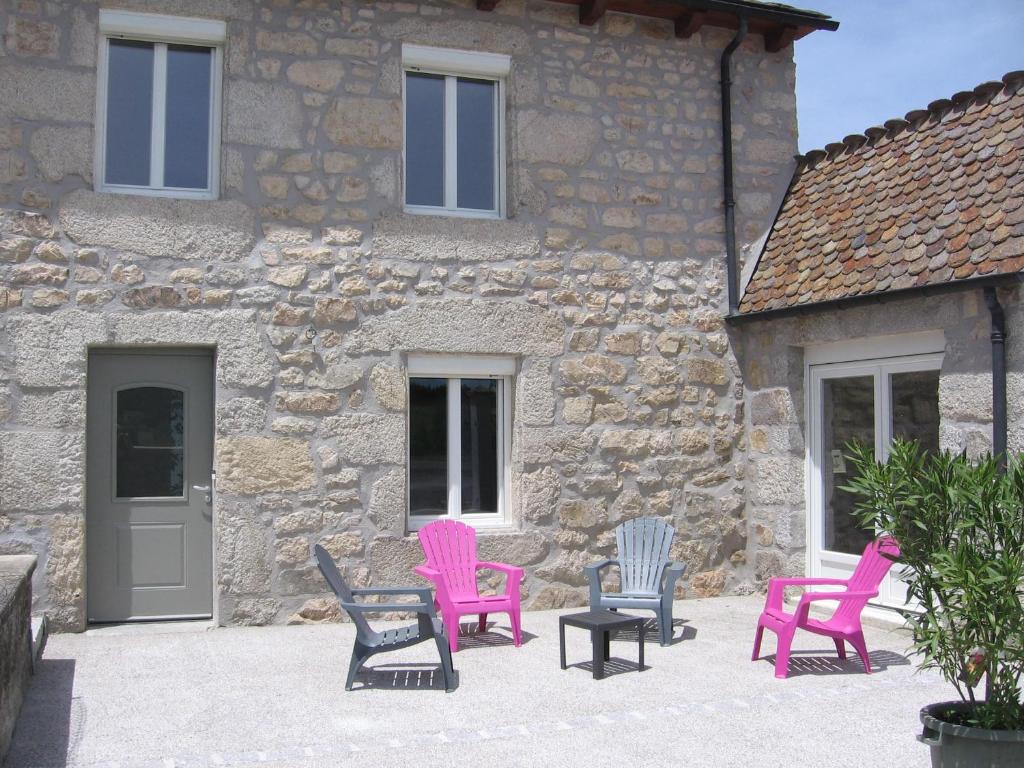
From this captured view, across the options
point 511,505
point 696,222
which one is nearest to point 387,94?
point 696,222

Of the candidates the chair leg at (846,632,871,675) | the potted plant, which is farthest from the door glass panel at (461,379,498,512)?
the potted plant

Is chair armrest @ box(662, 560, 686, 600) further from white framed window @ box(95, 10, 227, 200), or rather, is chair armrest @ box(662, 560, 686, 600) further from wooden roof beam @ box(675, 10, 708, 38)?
wooden roof beam @ box(675, 10, 708, 38)

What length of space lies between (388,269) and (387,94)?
51.6 inches

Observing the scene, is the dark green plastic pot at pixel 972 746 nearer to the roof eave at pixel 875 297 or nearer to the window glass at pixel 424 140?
the roof eave at pixel 875 297

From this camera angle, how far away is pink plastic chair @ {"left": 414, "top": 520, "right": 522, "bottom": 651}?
21.6 feet

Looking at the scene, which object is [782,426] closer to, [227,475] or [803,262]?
[803,262]

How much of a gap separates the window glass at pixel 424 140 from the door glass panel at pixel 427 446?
4.76 ft

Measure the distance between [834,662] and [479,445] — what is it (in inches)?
121

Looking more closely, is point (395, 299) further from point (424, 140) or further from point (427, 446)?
point (424, 140)

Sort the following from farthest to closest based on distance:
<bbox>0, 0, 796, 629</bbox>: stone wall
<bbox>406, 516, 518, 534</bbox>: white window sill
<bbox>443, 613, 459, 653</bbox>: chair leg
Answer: <bbox>406, 516, 518, 534</bbox>: white window sill, <bbox>0, 0, 796, 629</bbox>: stone wall, <bbox>443, 613, 459, 653</bbox>: chair leg

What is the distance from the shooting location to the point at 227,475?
7254mm

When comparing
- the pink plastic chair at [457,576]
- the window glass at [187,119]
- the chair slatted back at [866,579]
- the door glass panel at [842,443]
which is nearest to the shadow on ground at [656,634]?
the pink plastic chair at [457,576]

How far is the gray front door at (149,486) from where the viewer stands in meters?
7.18

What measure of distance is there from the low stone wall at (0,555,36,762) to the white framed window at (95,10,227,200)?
283 centimetres
